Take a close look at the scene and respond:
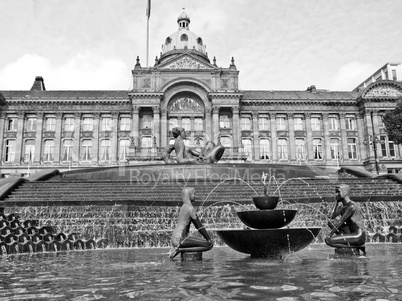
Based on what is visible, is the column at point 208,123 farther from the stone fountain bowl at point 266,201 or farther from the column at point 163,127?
the stone fountain bowl at point 266,201

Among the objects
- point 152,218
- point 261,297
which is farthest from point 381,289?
point 152,218

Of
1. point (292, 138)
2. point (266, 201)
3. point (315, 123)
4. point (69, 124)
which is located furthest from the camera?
point (315, 123)

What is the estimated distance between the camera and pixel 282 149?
5838 centimetres

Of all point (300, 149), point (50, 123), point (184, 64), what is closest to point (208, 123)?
point (184, 64)

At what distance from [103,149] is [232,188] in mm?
41978

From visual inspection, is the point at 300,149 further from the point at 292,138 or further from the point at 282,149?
the point at 282,149

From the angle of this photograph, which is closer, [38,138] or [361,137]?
[38,138]

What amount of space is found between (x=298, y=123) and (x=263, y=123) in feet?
18.6

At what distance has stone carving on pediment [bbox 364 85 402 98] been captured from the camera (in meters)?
58.2

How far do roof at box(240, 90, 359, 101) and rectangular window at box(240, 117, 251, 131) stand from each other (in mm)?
3332

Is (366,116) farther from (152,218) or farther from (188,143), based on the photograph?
(152,218)

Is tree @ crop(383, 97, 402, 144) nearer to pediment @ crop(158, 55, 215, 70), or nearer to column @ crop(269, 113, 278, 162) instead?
column @ crop(269, 113, 278, 162)

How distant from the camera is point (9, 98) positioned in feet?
186

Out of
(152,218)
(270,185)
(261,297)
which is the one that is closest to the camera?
(261,297)
